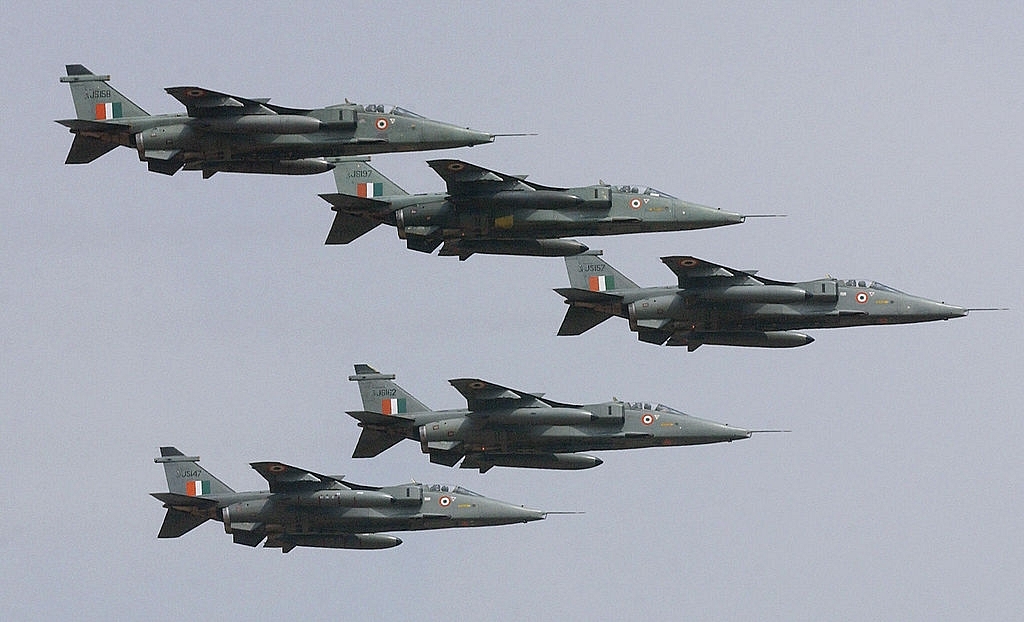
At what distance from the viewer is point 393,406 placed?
92875 mm

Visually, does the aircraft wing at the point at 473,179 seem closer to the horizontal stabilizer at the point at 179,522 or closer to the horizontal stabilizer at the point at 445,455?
the horizontal stabilizer at the point at 445,455

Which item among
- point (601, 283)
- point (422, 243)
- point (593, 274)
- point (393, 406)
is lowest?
point (393, 406)

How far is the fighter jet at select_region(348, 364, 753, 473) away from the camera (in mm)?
87438

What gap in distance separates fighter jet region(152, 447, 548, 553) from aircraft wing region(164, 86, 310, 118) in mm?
13886

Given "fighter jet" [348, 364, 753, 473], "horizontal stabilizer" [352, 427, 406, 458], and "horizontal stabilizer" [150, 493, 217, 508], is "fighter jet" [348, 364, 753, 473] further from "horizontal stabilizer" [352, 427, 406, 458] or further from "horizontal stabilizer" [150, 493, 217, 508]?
"horizontal stabilizer" [150, 493, 217, 508]

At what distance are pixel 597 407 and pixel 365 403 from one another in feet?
34.8

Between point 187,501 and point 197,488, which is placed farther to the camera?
point 197,488

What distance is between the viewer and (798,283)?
3408 inches

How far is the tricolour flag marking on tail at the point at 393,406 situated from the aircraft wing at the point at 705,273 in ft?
42.1

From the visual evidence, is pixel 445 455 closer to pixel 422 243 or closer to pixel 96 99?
pixel 422 243

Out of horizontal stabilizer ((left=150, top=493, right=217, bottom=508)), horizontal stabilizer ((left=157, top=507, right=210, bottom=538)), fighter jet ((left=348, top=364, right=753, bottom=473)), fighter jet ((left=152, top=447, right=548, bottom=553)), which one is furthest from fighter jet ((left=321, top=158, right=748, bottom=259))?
horizontal stabilizer ((left=157, top=507, right=210, bottom=538))

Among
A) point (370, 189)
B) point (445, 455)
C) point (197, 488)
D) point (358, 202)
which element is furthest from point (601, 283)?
point (197, 488)

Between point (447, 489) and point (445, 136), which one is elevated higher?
point (445, 136)

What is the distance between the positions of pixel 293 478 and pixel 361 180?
11.6m
